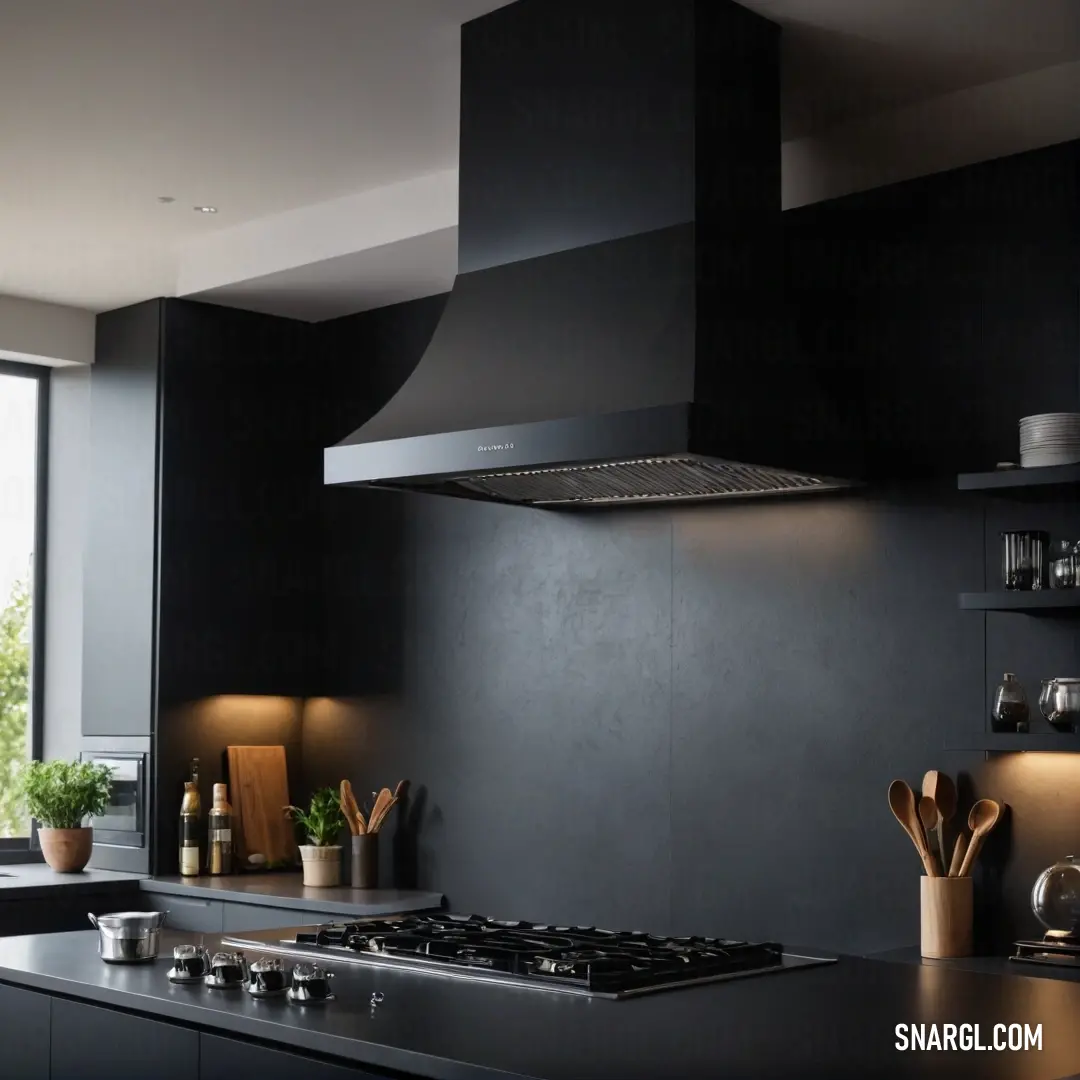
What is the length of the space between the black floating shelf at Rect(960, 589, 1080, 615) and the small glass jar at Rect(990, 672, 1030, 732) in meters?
0.17

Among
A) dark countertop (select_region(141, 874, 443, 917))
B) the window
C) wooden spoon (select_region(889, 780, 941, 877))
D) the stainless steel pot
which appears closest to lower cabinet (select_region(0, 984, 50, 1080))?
the stainless steel pot

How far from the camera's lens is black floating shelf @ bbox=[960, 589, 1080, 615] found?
3158 millimetres

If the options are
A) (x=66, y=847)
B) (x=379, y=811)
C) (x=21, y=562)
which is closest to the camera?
(x=379, y=811)

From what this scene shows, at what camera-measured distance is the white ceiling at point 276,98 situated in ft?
10.6

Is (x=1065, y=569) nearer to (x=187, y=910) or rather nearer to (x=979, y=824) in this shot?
(x=979, y=824)

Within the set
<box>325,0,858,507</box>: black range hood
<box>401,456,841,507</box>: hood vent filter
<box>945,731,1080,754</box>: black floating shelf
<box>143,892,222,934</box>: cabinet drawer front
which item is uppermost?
<box>325,0,858,507</box>: black range hood

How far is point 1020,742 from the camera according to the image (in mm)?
3172

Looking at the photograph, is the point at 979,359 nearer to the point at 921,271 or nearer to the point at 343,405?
the point at 921,271

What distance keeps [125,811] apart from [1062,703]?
3.13m

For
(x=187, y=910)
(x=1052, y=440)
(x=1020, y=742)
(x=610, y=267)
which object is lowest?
(x=187, y=910)

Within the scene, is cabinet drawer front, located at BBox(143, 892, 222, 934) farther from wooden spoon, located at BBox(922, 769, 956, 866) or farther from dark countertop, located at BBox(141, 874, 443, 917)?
wooden spoon, located at BBox(922, 769, 956, 866)

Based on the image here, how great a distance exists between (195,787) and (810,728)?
2179mm

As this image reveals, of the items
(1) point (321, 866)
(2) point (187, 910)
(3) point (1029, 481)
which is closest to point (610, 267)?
(3) point (1029, 481)

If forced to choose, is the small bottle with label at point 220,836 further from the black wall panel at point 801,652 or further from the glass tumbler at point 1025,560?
the glass tumbler at point 1025,560
